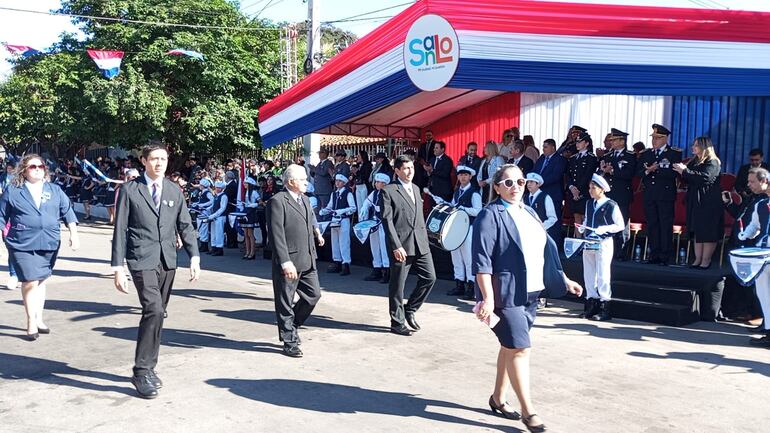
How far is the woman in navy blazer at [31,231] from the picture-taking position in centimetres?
720

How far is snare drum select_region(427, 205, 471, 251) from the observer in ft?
25.8

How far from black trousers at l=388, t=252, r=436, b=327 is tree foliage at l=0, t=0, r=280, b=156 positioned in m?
17.3

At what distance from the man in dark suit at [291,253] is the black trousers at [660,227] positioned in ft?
17.0

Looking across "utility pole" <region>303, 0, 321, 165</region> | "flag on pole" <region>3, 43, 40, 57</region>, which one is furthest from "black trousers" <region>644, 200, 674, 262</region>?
"flag on pole" <region>3, 43, 40, 57</region>

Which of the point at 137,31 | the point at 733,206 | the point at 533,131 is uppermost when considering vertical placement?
the point at 137,31

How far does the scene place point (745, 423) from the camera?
4.92 metres

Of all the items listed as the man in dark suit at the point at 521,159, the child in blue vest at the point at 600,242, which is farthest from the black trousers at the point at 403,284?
the man in dark suit at the point at 521,159

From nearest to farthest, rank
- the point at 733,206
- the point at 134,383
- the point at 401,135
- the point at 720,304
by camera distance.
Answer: the point at 134,383 < the point at 720,304 < the point at 733,206 < the point at 401,135

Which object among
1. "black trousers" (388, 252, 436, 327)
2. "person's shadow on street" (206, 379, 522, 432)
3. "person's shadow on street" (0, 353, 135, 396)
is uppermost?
"black trousers" (388, 252, 436, 327)

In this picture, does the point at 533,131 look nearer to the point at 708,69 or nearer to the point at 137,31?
the point at 708,69

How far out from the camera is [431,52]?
8820 millimetres

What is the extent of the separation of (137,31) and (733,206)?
20.1m

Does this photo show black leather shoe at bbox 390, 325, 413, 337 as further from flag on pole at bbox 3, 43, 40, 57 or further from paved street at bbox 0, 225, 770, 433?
flag on pole at bbox 3, 43, 40, 57

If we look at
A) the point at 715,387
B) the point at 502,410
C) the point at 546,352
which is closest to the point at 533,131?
the point at 546,352
